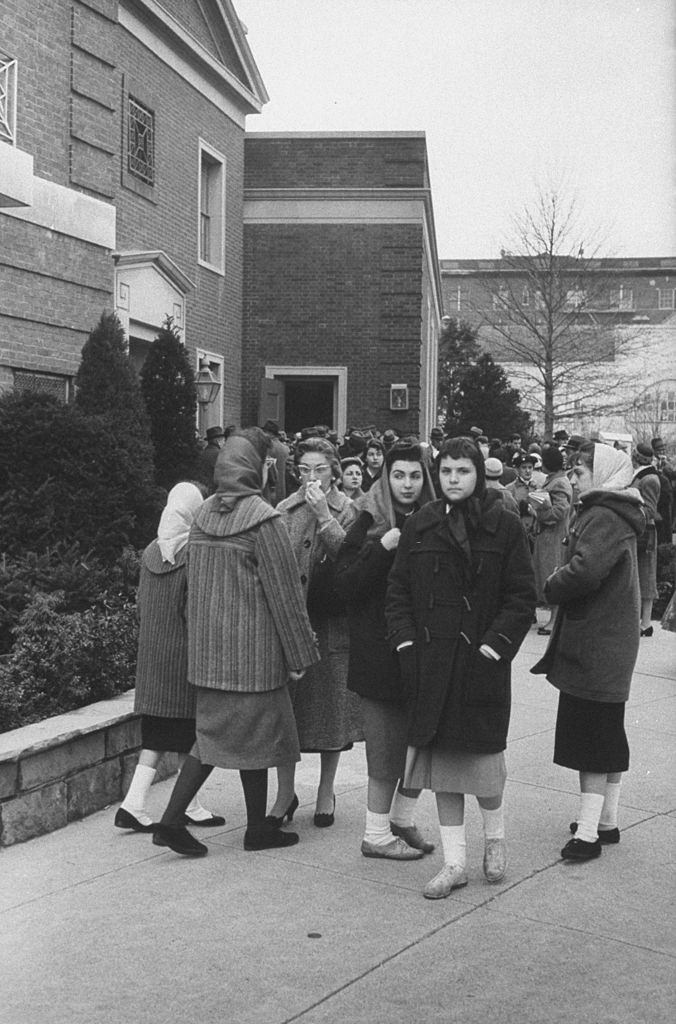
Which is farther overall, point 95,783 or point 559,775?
point 559,775

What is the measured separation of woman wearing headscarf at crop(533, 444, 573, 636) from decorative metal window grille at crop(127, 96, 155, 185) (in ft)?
25.4

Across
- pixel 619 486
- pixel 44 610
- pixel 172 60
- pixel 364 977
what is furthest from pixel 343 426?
pixel 364 977

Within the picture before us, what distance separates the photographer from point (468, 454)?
4.79m

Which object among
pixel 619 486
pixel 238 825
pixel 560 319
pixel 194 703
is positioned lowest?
pixel 238 825

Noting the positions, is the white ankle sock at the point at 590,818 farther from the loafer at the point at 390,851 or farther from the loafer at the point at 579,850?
the loafer at the point at 390,851

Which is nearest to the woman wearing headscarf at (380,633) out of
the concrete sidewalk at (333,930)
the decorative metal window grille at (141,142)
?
the concrete sidewalk at (333,930)

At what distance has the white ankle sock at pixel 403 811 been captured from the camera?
5.30 meters

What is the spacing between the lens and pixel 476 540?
4766 mm

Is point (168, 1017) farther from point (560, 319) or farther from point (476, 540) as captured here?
point (560, 319)

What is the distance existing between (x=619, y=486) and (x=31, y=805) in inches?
118

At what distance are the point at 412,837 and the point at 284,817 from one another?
70 cm

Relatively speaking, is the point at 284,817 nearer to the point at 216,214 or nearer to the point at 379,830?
the point at 379,830

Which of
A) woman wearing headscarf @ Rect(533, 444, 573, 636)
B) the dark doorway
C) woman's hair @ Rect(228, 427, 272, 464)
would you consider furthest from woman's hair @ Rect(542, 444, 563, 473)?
the dark doorway

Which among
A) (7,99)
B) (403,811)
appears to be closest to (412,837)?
(403,811)
